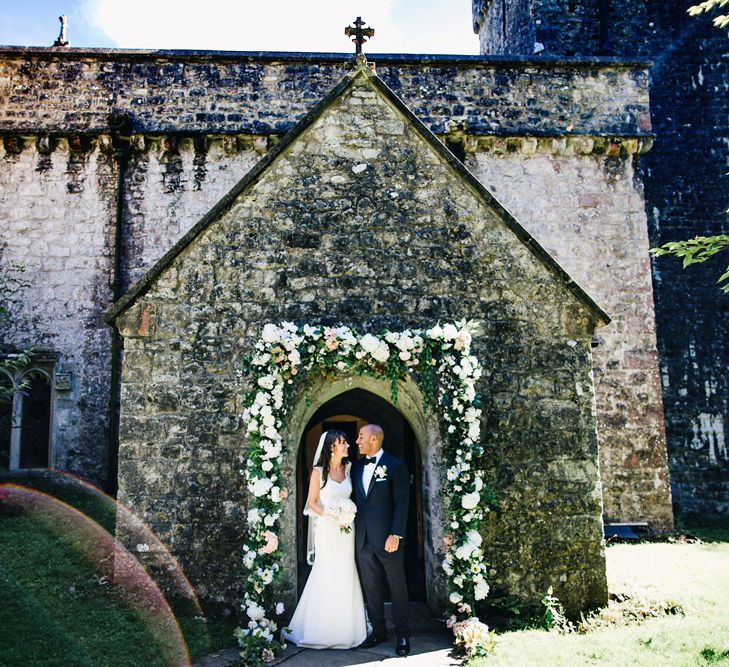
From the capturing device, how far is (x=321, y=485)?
6379 mm

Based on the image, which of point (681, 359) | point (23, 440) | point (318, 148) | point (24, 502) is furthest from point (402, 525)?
point (681, 359)

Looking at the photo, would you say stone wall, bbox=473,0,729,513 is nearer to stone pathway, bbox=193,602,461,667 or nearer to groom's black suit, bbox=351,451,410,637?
stone pathway, bbox=193,602,461,667

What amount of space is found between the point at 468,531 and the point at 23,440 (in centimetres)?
917

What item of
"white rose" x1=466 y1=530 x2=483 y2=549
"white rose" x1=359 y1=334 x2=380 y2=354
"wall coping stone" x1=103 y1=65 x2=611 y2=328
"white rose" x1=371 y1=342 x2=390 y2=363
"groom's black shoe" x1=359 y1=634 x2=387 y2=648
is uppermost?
"wall coping stone" x1=103 y1=65 x2=611 y2=328

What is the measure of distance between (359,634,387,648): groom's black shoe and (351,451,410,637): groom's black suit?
0.03m

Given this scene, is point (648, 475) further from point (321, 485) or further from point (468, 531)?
point (321, 485)

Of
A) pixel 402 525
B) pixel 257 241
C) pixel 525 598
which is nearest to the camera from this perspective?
pixel 402 525

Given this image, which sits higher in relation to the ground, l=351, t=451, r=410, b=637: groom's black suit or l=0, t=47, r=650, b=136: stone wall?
l=0, t=47, r=650, b=136: stone wall

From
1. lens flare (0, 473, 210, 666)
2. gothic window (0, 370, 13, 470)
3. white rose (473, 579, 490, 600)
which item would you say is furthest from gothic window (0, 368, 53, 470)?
white rose (473, 579, 490, 600)

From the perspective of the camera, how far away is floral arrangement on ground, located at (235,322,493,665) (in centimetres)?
602

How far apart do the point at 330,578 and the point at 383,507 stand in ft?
2.83

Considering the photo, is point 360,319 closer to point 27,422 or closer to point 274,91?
point 274,91

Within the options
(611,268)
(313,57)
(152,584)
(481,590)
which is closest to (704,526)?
(611,268)

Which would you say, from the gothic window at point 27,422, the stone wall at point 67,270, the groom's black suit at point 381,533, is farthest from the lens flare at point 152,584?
the gothic window at point 27,422
